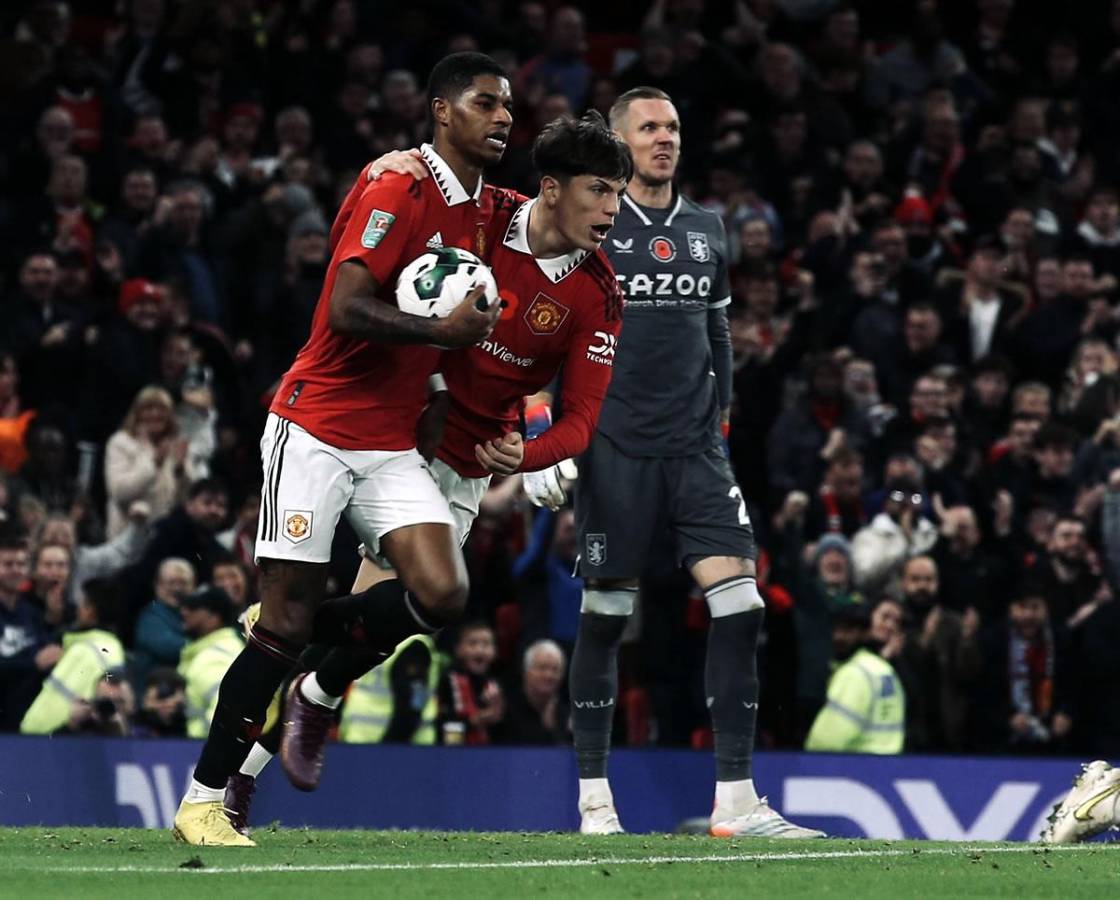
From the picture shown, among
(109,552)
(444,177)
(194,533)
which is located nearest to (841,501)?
(194,533)

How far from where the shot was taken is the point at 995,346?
15.2 metres

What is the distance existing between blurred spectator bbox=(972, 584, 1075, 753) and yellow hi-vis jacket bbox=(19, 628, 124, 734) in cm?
466

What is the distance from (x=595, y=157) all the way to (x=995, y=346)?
7.96 m

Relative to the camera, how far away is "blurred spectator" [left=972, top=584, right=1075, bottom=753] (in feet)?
40.2

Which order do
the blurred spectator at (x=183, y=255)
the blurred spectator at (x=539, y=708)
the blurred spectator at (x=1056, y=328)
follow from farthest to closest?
1. the blurred spectator at (x=1056, y=328)
2. the blurred spectator at (x=183, y=255)
3. the blurred spectator at (x=539, y=708)

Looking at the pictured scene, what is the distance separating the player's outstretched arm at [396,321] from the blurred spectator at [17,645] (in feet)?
17.7

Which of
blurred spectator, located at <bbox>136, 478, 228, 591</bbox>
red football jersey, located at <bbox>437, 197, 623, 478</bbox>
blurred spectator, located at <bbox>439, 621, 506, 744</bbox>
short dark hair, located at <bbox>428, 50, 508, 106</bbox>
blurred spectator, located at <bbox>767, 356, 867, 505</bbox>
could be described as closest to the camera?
short dark hair, located at <bbox>428, 50, 508, 106</bbox>

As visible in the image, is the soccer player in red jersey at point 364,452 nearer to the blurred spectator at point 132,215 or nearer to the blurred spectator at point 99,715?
the blurred spectator at point 99,715

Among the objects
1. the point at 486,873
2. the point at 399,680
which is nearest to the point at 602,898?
the point at 486,873

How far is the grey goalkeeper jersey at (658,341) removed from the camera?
8773mm

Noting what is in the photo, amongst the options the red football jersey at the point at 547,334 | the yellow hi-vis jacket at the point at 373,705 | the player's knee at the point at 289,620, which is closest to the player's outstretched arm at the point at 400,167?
the red football jersey at the point at 547,334

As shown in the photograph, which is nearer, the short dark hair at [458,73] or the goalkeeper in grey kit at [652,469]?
the short dark hair at [458,73]

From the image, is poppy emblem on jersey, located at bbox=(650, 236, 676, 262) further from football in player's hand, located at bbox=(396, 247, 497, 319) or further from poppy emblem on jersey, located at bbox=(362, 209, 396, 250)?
poppy emblem on jersey, located at bbox=(362, 209, 396, 250)

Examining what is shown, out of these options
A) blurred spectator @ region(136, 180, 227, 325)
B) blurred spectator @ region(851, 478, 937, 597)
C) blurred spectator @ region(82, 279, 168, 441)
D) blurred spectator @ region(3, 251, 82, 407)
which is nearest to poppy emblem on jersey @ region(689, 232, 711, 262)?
blurred spectator @ region(851, 478, 937, 597)
